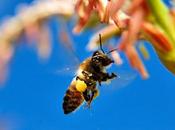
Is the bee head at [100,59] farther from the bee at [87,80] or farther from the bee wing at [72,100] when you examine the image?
the bee wing at [72,100]

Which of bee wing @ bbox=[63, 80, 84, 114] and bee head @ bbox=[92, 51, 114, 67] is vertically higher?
bee head @ bbox=[92, 51, 114, 67]

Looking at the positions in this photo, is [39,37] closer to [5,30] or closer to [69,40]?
[5,30]

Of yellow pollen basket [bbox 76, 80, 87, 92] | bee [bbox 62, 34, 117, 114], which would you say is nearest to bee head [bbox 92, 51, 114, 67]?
bee [bbox 62, 34, 117, 114]

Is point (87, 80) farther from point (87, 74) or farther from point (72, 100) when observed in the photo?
point (72, 100)

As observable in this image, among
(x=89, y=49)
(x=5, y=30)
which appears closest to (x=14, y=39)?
(x=5, y=30)

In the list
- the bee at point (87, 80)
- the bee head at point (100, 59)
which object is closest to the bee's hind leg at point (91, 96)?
the bee at point (87, 80)

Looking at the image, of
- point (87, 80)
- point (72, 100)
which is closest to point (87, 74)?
point (87, 80)

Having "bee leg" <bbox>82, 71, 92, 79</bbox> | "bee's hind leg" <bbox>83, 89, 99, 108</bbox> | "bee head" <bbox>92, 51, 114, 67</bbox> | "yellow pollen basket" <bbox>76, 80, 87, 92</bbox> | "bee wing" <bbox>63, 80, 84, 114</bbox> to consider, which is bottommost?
"bee wing" <bbox>63, 80, 84, 114</bbox>

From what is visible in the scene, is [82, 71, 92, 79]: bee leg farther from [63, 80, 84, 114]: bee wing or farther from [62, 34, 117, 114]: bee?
[63, 80, 84, 114]: bee wing
